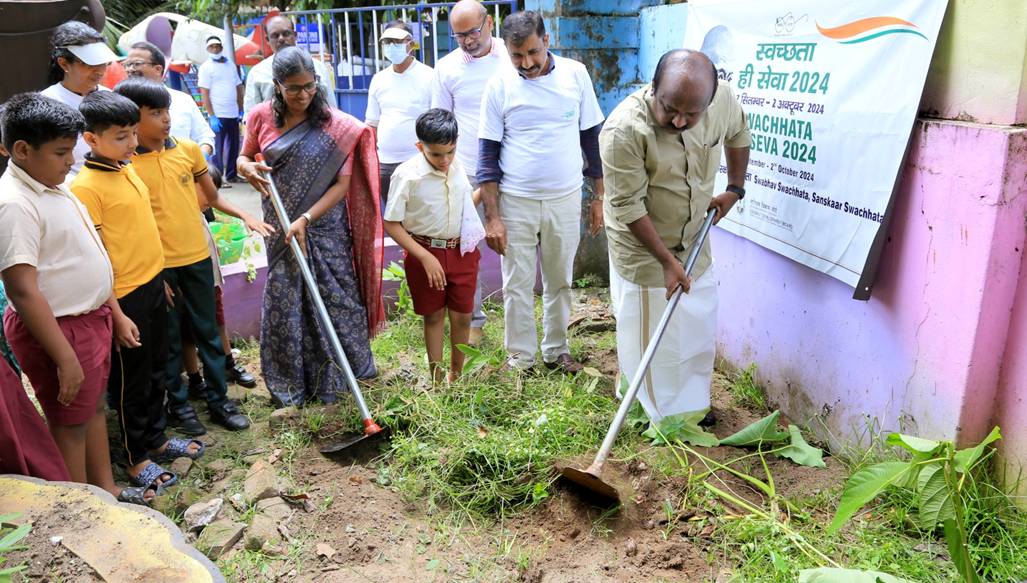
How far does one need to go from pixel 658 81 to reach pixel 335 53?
7.27m

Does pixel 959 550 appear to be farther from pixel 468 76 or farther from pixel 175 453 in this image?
pixel 468 76

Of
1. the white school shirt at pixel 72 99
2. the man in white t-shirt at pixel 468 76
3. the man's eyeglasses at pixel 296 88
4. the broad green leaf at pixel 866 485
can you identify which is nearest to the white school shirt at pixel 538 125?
the man in white t-shirt at pixel 468 76

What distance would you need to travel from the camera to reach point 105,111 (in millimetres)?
3010

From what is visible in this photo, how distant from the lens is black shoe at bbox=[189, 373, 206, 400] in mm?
4289

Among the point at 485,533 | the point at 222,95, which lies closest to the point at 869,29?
the point at 485,533

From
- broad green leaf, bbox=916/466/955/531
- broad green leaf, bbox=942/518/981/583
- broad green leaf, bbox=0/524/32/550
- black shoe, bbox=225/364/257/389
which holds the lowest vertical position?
black shoe, bbox=225/364/257/389

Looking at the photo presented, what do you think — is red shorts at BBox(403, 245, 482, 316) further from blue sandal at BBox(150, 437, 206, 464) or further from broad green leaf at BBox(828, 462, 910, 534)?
broad green leaf at BBox(828, 462, 910, 534)

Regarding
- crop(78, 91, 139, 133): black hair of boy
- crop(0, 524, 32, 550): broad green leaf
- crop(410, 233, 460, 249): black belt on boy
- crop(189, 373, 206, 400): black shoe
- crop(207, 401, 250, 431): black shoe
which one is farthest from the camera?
crop(189, 373, 206, 400): black shoe

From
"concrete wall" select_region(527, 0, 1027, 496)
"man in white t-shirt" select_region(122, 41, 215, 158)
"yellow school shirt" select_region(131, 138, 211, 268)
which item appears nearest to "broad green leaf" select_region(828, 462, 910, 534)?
"concrete wall" select_region(527, 0, 1027, 496)

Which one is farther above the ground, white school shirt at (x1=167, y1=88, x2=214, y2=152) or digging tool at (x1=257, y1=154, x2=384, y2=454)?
white school shirt at (x1=167, y1=88, x2=214, y2=152)

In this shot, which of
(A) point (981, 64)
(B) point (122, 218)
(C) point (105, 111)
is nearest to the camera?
(A) point (981, 64)

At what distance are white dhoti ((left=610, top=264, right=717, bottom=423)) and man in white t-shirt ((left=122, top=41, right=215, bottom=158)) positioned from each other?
8.41 feet

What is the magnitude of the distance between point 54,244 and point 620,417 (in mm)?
2181

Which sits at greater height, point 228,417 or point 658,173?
point 658,173
